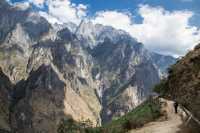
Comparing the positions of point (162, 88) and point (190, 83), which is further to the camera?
point (162, 88)

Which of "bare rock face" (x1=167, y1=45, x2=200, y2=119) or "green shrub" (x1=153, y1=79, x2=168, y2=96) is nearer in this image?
"bare rock face" (x1=167, y1=45, x2=200, y2=119)

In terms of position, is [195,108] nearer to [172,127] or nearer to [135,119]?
[172,127]

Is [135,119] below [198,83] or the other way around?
below

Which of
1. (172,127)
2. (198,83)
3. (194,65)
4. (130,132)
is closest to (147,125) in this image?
(130,132)

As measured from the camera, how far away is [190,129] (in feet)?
94.8

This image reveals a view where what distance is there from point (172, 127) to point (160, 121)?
6575 mm

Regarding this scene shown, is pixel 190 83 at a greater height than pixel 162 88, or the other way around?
pixel 162 88

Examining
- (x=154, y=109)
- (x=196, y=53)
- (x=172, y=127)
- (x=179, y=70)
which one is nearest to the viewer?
(x=172, y=127)

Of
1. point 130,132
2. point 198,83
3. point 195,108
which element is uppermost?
point 198,83

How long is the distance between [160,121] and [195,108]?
1430cm

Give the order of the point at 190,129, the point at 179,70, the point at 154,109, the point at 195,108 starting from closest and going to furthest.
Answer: the point at 195,108
the point at 190,129
the point at 179,70
the point at 154,109

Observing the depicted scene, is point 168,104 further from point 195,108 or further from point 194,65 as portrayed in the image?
point 195,108

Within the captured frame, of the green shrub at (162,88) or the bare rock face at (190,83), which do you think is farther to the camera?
the green shrub at (162,88)

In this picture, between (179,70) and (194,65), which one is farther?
(179,70)
